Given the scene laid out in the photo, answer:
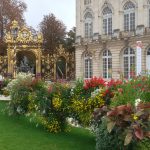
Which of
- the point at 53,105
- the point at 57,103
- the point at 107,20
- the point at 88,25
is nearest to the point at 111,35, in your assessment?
the point at 107,20

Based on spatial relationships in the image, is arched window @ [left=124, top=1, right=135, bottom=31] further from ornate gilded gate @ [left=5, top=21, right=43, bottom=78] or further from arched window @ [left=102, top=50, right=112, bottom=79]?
ornate gilded gate @ [left=5, top=21, right=43, bottom=78]

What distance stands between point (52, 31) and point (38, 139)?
1789 inches

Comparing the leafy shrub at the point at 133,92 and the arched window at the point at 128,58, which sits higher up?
the arched window at the point at 128,58

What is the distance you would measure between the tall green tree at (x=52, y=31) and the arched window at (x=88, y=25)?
1303cm

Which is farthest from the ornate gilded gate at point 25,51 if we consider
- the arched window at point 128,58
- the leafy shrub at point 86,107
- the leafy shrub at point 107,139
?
the leafy shrub at point 107,139

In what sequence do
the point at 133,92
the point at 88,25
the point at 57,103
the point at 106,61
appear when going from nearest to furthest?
the point at 133,92
the point at 57,103
the point at 106,61
the point at 88,25

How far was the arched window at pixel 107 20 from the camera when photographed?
36062mm

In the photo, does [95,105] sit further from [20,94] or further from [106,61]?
[106,61]

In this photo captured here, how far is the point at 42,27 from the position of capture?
55.1 meters

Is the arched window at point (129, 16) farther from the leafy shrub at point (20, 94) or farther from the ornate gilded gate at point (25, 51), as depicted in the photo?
the leafy shrub at point (20, 94)

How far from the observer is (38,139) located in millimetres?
9070

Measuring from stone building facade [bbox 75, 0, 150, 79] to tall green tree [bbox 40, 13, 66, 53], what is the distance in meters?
13.1

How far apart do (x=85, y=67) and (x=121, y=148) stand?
3289 cm

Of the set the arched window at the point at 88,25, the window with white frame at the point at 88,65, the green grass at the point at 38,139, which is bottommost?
the green grass at the point at 38,139
